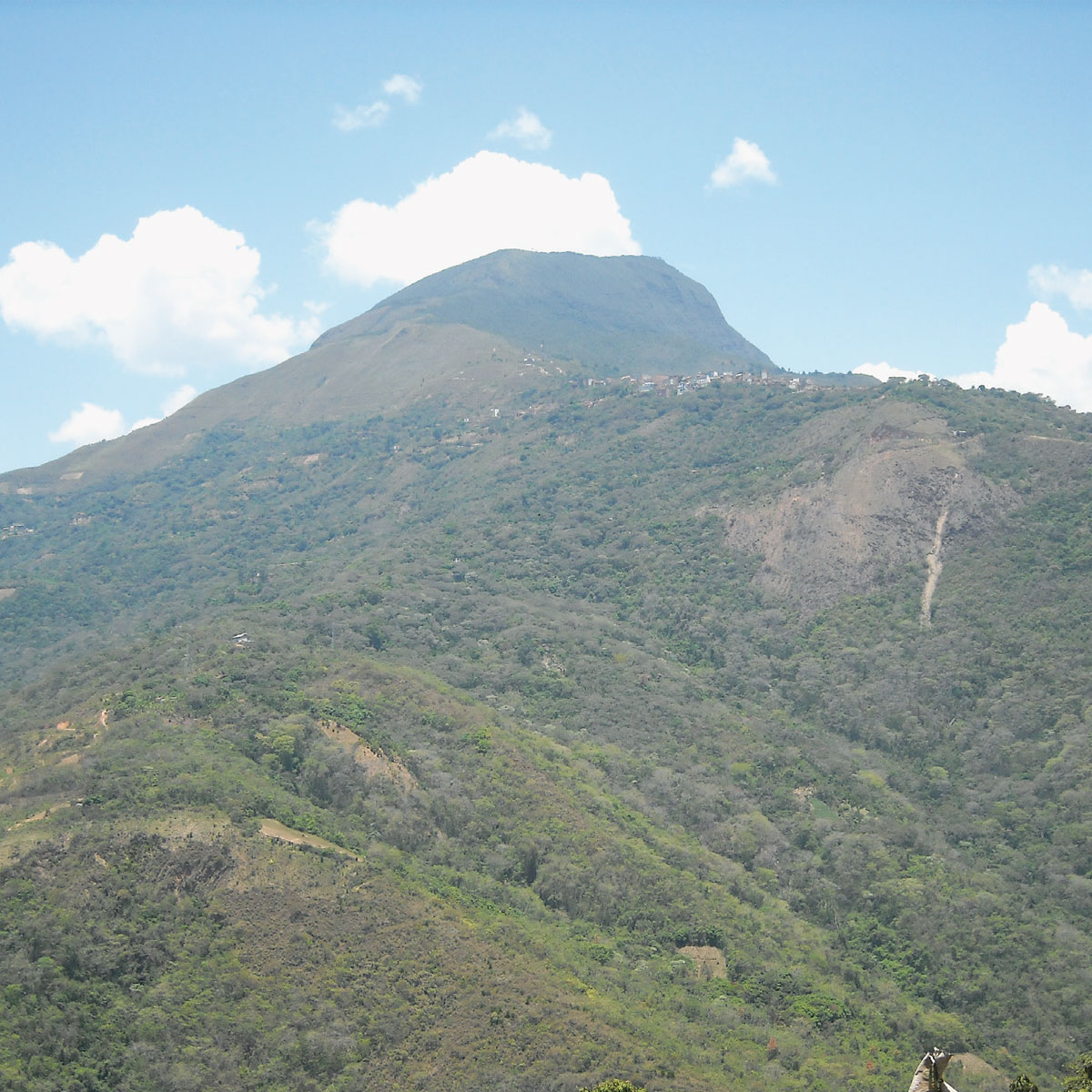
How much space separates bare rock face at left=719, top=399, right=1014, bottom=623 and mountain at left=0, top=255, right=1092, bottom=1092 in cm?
38

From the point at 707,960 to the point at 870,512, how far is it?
50.5 metres

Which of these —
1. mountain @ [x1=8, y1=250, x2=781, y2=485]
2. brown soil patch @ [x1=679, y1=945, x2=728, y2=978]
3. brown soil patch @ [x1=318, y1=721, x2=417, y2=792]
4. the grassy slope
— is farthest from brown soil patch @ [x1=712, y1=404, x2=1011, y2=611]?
mountain @ [x1=8, y1=250, x2=781, y2=485]

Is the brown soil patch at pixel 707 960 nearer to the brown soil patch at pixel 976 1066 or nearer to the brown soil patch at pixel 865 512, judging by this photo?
the brown soil patch at pixel 976 1066

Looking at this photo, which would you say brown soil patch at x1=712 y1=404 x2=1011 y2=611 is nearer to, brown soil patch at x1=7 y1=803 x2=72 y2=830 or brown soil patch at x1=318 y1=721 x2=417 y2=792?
brown soil patch at x1=318 y1=721 x2=417 y2=792

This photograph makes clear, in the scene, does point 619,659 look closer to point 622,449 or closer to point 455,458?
point 622,449

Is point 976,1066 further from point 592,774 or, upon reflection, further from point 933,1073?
point 933,1073

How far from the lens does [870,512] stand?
88.9m

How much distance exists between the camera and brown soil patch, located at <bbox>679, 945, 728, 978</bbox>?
4712cm

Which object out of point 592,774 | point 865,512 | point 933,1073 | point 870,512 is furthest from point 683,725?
point 933,1073

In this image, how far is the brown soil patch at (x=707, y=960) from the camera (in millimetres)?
47125

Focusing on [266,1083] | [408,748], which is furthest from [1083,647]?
[266,1083]

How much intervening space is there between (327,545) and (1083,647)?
252 ft

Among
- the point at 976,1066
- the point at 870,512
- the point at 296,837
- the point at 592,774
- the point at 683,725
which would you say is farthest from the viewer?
the point at 870,512

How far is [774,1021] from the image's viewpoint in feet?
147
